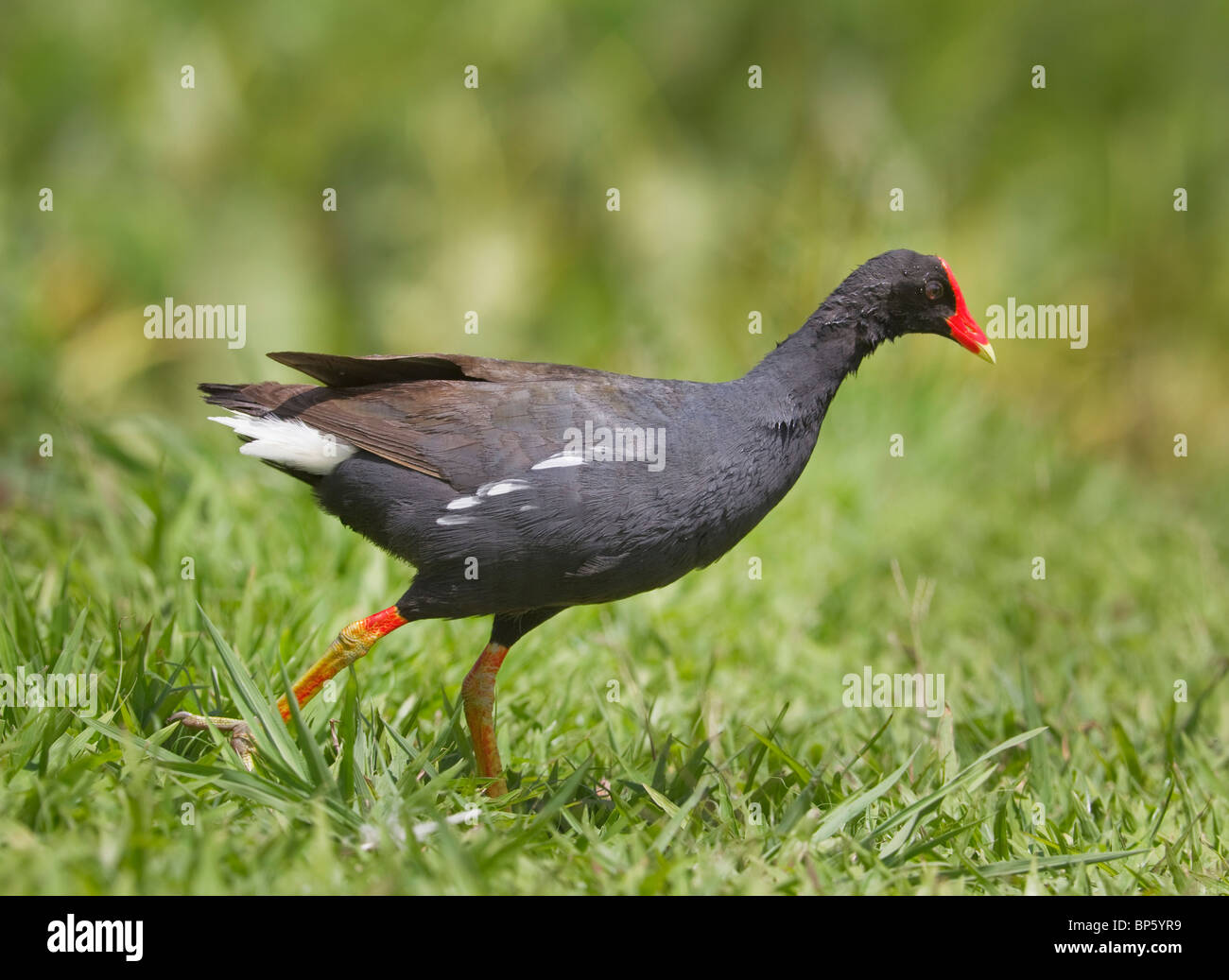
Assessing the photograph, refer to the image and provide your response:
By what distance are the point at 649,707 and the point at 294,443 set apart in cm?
122

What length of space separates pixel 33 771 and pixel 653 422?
1626 millimetres

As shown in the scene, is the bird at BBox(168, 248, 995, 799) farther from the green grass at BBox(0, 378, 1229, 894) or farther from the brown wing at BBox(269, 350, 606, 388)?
the green grass at BBox(0, 378, 1229, 894)

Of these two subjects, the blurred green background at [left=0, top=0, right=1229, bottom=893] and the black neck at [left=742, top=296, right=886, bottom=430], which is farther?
the black neck at [left=742, top=296, right=886, bottom=430]

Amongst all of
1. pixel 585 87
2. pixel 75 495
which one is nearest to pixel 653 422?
pixel 75 495

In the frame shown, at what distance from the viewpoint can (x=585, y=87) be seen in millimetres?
8438

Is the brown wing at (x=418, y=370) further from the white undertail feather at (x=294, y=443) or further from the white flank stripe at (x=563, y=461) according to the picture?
the white flank stripe at (x=563, y=461)

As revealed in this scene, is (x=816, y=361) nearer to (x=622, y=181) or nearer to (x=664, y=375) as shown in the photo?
(x=664, y=375)

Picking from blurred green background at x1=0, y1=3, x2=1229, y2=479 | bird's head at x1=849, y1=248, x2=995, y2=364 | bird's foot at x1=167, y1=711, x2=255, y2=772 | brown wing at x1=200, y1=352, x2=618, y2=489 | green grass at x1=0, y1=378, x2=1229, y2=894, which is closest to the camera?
green grass at x1=0, y1=378, x2=1229, y2=894

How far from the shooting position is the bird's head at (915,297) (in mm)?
3453

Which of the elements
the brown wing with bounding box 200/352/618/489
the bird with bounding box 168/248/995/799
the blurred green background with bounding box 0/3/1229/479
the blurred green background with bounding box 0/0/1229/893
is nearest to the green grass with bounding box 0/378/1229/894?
the blurred green background with bounding box 0/0/1229/893

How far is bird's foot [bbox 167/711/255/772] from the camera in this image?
307 cm

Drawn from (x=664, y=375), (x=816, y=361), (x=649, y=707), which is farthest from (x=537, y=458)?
(x=664, y=375)

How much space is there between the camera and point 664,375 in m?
6.86

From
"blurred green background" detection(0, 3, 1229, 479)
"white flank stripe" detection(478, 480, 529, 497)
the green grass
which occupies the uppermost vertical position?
"blurred green background" detection(0, 3, 1229, 479)
